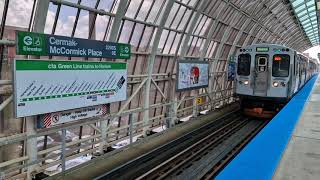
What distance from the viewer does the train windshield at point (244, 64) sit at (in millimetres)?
17672

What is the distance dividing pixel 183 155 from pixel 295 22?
1419 inches

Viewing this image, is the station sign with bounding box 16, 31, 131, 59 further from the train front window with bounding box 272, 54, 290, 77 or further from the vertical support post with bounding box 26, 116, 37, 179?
the train front window with bounding box 272, 54, 290, 77

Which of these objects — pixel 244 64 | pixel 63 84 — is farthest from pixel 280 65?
pixel 63 84

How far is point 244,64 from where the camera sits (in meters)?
17.8

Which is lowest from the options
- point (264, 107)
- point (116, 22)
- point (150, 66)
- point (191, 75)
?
point (264, 107)

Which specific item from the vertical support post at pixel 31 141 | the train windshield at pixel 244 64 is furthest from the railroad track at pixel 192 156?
the train windshield at pixel 244 64

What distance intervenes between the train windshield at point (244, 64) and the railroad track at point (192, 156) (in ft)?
13.5

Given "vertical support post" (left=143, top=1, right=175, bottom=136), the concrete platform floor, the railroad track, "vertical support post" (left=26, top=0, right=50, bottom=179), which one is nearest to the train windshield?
the railroad track

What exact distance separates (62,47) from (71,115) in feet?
6.70

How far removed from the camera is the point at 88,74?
8.90m

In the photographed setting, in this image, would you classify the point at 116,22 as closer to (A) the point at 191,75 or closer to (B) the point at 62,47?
(B) the point at 62,47

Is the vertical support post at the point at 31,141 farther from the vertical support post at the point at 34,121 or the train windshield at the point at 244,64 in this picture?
the train windshield at the point at 244,64

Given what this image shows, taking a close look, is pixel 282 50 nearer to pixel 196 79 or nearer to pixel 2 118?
pixel 196 79

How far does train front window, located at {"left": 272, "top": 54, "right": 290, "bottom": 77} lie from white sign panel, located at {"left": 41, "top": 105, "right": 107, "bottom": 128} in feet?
35.9
